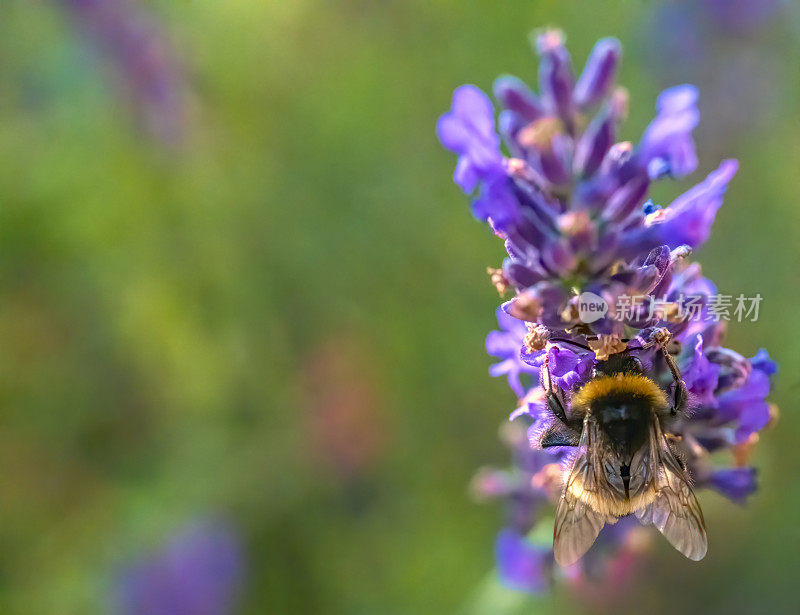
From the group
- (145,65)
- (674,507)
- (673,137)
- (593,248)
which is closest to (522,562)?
(674,507)

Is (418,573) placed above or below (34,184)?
below

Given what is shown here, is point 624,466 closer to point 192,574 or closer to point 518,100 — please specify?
point 518,100

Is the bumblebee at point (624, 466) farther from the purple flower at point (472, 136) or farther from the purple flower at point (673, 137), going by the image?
the purple flower at point (472, 136)

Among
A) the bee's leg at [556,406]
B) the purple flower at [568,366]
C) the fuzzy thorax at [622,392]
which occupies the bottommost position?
the bee's leg at [556,406]

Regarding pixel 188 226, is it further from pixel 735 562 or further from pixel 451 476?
pixel 735 562

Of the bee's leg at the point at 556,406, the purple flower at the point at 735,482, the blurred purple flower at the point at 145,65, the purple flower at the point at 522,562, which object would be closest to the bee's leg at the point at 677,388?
the bee's leg at the point at 556,406

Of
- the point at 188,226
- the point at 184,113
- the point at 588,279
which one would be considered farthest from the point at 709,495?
the point at 184,113
